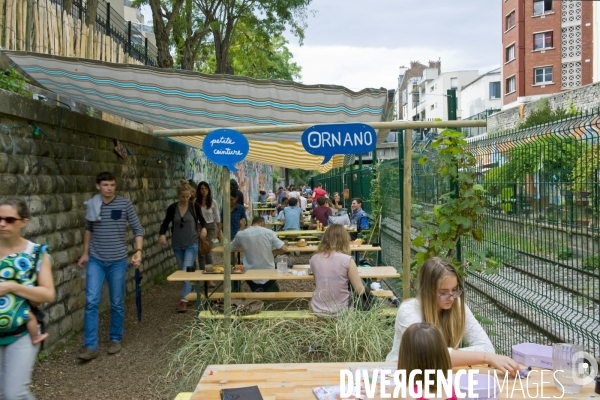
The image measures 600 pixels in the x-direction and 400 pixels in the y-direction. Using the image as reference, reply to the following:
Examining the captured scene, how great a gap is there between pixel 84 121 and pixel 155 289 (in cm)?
367

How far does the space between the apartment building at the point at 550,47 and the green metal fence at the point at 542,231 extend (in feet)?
124

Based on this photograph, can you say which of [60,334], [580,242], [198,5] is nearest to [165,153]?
[60,334]

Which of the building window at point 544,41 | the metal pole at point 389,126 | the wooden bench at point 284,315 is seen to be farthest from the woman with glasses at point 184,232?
the building window at point 544,41

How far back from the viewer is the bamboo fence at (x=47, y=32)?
20.4 feet

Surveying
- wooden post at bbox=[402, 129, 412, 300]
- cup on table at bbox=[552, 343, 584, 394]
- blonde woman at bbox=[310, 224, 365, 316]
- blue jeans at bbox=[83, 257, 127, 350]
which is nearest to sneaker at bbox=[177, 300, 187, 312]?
blue jeans at bbox=[83, 257, 127, 350]

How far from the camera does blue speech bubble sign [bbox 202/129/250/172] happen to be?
498 cm

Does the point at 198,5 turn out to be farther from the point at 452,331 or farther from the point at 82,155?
the point at 452,331

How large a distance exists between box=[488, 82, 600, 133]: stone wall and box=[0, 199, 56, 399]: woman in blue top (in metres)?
11.5

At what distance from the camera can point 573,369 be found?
2584 millimetres

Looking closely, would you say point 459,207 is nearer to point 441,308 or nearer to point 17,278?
point 441,308

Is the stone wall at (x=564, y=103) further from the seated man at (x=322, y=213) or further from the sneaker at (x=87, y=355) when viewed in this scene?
the sneaker at (x=87, y=355)

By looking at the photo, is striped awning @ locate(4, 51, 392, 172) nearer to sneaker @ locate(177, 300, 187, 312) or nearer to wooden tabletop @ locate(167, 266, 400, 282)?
wooden tabletop @ locate(167, 266, 400, 282)

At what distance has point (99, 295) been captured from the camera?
5.78 metres

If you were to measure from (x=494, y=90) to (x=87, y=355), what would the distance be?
168 feet
